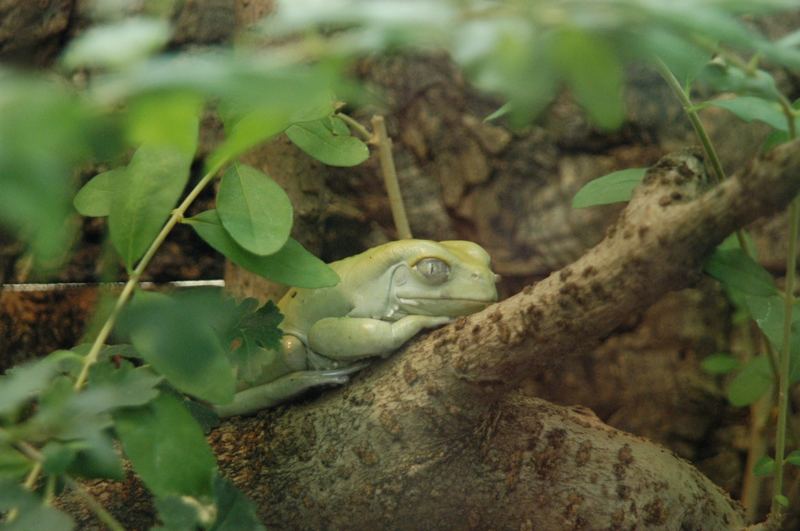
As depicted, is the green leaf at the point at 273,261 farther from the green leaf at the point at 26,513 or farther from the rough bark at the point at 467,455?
the green leaf at the point at 26,513

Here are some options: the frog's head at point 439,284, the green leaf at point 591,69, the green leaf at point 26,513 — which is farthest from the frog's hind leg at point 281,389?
the green leaf at point 591,69

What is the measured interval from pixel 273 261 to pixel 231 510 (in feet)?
1.21

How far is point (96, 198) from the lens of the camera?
4.29 feet

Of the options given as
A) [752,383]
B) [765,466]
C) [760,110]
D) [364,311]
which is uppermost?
[760,110]

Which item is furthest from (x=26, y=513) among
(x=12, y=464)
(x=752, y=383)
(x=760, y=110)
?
(x=752, y=383)

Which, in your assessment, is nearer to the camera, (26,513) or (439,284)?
(26,513)

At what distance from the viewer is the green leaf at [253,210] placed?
1178 mm

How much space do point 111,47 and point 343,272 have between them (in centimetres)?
95

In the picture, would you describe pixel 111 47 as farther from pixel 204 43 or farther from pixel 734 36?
pixel 204 43

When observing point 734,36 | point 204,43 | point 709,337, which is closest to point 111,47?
point 734,36

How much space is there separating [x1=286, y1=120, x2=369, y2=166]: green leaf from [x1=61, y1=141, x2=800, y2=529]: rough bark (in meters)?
0.34

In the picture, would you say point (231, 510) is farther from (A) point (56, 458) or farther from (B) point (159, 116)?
(B) point (159, 116)

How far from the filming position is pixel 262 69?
0.60 meters

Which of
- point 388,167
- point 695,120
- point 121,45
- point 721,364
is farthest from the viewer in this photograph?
point 721,364
